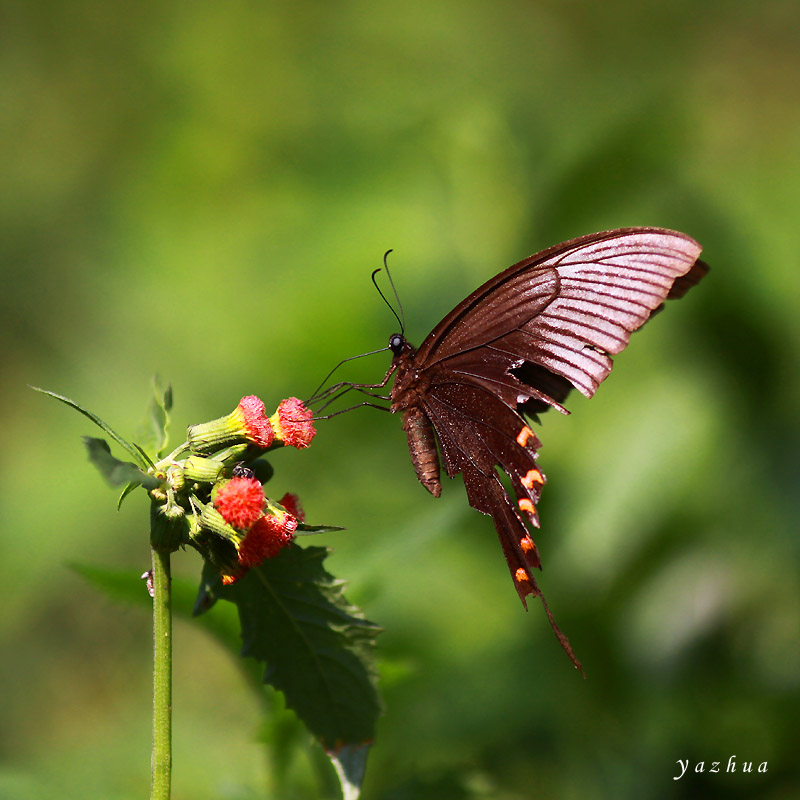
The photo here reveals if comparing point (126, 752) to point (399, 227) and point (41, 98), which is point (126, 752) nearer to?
point (399, 227)

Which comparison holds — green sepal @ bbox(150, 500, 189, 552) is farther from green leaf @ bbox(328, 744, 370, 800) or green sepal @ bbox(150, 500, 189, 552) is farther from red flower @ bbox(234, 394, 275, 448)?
green leaf @ bbox(328, 744, 370, 800)

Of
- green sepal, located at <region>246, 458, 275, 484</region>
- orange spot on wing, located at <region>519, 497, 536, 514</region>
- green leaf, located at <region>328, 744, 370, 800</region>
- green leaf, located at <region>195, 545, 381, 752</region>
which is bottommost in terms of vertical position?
green leaf, located at <region>328, 744, 370, 800</region>

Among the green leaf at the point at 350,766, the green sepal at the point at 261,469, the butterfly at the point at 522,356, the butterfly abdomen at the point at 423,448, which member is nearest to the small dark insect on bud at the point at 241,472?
the green sepal at the point at 261,469

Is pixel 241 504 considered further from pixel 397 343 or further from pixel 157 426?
pixel 397 343

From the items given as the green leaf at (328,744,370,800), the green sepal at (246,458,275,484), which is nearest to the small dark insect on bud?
the green sepal at (246,458,275,484)

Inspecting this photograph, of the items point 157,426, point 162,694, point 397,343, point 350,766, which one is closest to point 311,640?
point 350,766

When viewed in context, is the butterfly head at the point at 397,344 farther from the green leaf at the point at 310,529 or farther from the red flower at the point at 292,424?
the green leaf at the point at 310,529

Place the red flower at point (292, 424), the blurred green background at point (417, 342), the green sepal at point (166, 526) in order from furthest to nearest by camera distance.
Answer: the blurred green background at point (417, 342) → the red flower at point (292, 424) → the green sepal at point (166, 526)
